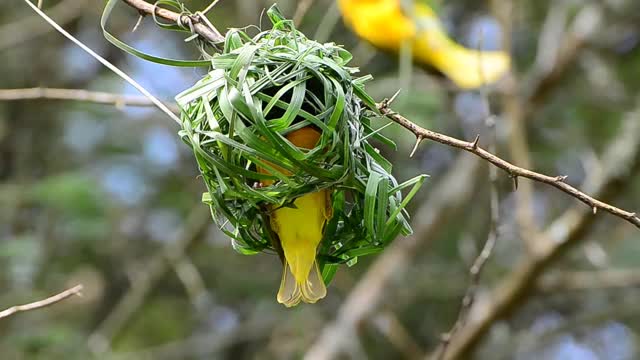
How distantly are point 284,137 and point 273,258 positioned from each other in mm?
3047

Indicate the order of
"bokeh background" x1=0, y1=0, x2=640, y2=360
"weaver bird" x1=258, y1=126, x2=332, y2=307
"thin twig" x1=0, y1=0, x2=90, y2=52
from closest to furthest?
"weaver bird" x1=258, y1=126, x2=332, y2=307, "bokeh background" x1=0, y1=0, x2=640, y2=360, "thin twig" x1=0, y1=0, x2=90, y2=52

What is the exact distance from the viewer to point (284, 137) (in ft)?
4.10

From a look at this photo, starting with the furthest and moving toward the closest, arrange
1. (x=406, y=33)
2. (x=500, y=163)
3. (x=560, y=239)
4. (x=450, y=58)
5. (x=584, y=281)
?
1. (x=584, y=281)
2. (x=560, y=239)
3. (x=450, y=58)
4. (x=406, y=33)
5. (x=500, y=163)

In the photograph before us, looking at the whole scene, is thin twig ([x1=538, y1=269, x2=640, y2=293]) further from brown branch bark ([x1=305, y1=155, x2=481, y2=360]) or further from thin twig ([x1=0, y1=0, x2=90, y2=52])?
thin twig ([x1=0, y1=0, x2=90, y2=52])

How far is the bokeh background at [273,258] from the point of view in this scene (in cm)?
337

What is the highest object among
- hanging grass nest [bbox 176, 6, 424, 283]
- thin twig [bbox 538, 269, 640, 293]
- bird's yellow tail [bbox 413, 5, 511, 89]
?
hanging grass nest [bbox 176, 6, 424, 283]

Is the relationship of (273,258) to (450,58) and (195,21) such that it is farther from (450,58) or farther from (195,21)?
(195,21)

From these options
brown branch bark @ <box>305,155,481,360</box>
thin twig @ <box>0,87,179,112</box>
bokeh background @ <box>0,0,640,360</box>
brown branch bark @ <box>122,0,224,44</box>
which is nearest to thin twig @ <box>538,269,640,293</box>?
bokeh background @ <box>0,0,640,360</box>

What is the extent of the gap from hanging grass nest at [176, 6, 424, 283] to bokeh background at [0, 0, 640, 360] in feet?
5.54

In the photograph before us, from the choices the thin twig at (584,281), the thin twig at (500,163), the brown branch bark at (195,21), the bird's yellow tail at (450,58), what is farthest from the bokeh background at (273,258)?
the thin twig at (500,163)

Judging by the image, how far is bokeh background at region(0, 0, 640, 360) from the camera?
11.1ft

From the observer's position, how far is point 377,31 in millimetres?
2584

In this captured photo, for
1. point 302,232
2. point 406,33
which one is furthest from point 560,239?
point 302,232

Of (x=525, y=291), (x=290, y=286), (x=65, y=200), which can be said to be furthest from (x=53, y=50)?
(x=290, y=286)
